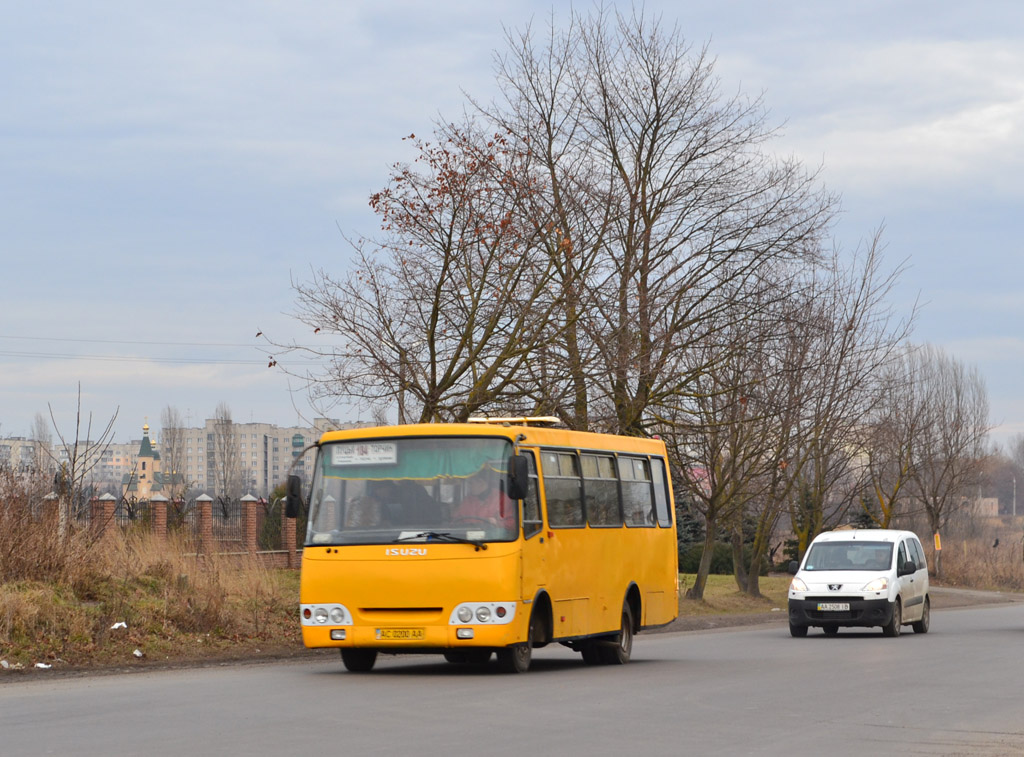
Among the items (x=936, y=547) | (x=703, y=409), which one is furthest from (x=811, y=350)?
(x=936, y=547)

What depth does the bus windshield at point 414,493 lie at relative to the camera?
15.7 m

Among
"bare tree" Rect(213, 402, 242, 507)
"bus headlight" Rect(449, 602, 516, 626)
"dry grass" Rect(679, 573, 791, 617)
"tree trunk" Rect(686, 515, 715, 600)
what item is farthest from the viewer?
"bare tree" Rect(213, 402, 242, 507)

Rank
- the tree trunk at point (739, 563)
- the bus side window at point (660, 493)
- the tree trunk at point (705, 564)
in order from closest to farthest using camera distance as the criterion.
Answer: the bus side window at point (660, 493)
the tree trunk at point (705, 564)
the tree trunk at point (739, 563)

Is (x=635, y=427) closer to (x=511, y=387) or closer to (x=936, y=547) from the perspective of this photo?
(x=511, y=387)

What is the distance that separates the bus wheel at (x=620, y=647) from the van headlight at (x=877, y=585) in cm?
834

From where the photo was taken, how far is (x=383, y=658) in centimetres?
1958

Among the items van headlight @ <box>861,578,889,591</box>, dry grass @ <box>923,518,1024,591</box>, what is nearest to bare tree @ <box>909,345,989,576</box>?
dry grass @ <box>923,518,1024,591</box>

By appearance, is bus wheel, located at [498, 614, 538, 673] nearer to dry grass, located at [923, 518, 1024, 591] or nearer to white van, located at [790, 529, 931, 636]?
white van, located at [790, 529, 931, 636]

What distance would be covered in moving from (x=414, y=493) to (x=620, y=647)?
438 centimetres

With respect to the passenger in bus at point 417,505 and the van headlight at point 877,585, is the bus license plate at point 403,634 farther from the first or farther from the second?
the van headlight at point 877,585

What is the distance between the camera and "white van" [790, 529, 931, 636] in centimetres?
2595

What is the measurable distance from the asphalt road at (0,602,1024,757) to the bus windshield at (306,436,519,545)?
5.14 feet

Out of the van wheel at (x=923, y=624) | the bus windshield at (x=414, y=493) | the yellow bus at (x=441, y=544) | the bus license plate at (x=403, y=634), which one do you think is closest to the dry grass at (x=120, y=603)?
the yellow bus at (x=441, y=544)

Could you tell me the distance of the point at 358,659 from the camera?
1661 cm
